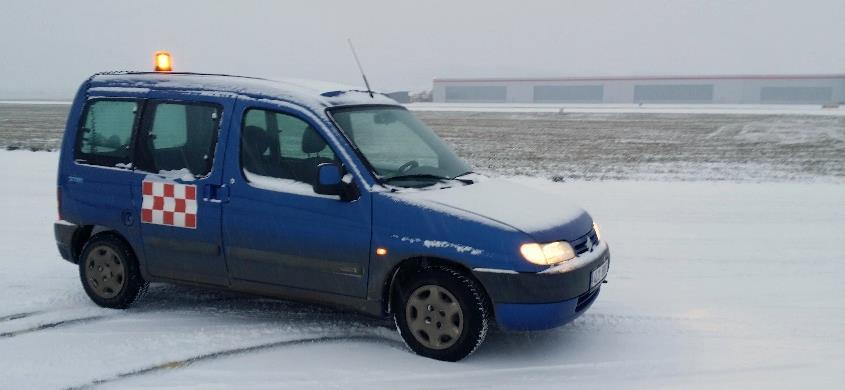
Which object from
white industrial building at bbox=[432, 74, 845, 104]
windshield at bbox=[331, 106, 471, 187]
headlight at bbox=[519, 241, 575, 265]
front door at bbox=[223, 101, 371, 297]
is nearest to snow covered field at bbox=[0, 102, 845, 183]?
windshield at bbox=[331, 106, 471, 187]

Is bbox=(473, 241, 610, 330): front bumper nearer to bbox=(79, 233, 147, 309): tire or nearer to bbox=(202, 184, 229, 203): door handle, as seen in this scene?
bbox=(202, 184, 229, 203): door handle

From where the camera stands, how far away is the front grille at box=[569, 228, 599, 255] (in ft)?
15.5

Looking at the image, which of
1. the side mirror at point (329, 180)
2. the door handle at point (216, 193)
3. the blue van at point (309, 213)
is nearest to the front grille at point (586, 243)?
the blue van at point (309, 213)

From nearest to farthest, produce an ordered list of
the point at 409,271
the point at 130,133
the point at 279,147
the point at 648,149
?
the point at 409,271 < the point at 279,147 < the point at 130,133 < the point at 648,149

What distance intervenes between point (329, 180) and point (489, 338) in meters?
1.66

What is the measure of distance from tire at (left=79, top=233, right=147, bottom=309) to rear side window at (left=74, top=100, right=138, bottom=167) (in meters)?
0.61

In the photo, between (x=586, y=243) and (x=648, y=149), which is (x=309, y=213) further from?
(x=648, y=149)

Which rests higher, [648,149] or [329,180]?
[329,180]

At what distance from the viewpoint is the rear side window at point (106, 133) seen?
552 centimetres

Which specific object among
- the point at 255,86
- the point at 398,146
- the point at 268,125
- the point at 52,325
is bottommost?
the point at 52,325

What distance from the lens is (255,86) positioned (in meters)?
5.20

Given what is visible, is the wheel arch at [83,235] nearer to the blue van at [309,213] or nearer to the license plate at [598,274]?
the blue van at [309,213]

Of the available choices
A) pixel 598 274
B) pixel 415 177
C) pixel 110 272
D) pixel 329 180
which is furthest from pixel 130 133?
pixel 598 274

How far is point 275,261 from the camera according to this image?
4992mm
